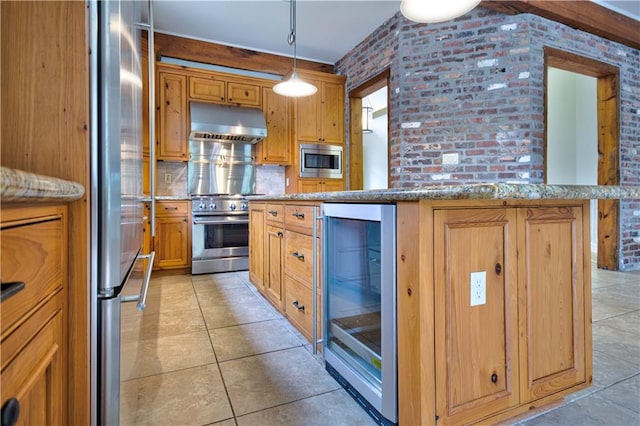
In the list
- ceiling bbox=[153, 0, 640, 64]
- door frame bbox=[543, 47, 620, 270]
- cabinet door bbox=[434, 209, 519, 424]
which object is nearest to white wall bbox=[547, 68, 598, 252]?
door frame bbox=[543, 47, 620, 270]

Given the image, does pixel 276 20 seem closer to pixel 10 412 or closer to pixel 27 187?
pixel 27 187

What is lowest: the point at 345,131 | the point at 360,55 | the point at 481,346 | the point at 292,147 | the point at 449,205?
the point at 481,346

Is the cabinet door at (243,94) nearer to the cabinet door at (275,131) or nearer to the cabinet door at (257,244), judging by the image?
the cabinet door at (275,131)

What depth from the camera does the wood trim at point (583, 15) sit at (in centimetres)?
315

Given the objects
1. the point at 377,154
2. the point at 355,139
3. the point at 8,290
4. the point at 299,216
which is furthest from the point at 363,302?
the point at 377,154

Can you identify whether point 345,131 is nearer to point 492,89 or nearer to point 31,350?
point 492,89

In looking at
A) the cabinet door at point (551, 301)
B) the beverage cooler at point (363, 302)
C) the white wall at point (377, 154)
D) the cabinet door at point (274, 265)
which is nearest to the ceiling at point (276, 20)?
the cabinet door at point (274, 265)

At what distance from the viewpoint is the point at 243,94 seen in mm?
4309

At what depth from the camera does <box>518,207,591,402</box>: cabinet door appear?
112 cm

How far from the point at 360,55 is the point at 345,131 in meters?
→ 1.06

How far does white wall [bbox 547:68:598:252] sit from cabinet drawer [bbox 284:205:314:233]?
16.5 ft

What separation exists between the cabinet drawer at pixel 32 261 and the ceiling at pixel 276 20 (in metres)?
3.61

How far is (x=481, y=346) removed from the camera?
1057 millimetres

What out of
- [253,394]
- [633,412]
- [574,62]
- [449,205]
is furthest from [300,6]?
[633,412]
